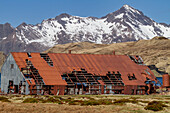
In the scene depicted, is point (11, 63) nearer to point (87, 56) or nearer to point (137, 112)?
point (87, 56)

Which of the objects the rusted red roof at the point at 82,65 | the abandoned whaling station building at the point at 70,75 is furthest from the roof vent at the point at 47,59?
the rusted red roof at the point at 82,65

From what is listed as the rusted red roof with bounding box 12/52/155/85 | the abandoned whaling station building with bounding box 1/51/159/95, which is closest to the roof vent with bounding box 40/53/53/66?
the abandoned whaling station building with bounding box 1/51/159/95

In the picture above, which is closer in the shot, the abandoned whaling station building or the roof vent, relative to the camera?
the abandoned whaling station building

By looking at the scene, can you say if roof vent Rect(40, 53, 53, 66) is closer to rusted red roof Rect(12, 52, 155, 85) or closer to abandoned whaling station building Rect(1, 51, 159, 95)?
abandoned whaling station building Rect(1, 51, 159, 95)

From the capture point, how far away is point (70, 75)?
2539 inches

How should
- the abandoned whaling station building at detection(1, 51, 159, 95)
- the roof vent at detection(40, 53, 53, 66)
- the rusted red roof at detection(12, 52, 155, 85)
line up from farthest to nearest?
the roof vent at detection(40, 53, 53, 66), the rusted red roof at detection(12, 52, 155, 85), the abandoned whaling station building at detection(1, 51, 159, 95)

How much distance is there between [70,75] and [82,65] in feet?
15.2

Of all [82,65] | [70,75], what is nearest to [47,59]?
[70,75]

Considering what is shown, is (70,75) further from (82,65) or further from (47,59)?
(47,59)

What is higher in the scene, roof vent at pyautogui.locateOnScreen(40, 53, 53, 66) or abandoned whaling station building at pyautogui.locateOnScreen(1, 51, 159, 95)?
roof vent at pyautogui.locateOnScreen(40, 53, 53, 66)

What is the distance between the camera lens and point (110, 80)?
6675 cm

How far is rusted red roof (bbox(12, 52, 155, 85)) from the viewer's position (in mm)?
62969

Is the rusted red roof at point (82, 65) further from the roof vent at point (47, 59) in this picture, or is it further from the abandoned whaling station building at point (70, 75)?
the roof vent at point (47, 59)

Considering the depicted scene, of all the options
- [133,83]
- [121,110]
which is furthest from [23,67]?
[121,110]
